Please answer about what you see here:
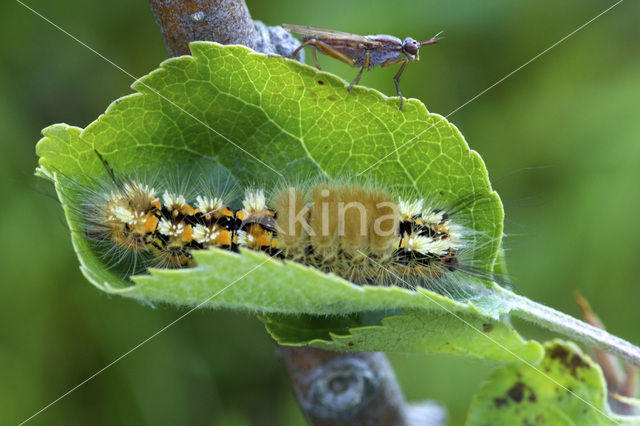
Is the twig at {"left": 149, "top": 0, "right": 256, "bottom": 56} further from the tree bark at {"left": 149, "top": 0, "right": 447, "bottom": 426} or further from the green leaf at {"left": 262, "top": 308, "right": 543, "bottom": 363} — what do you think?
the green leaf at {"left": 262, "top": 308, "right": 543, "bottom": 363}

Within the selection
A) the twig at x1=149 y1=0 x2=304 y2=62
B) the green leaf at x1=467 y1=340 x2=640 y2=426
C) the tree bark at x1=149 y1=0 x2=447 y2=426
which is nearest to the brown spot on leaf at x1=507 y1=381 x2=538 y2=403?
the green leaf at x1=467 y1=340 x2=640 y2=426

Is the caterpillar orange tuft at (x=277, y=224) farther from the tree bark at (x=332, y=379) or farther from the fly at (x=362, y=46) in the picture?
the fly at (x=362, y=46)

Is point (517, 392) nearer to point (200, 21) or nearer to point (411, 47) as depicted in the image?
point (411, 47)

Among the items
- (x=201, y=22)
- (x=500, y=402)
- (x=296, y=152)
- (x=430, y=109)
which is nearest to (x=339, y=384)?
(x=500, y=402)

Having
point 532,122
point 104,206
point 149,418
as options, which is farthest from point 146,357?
point 532,122

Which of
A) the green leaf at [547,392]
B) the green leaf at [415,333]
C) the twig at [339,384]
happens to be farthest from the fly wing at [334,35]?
the green leaf at [547,392]

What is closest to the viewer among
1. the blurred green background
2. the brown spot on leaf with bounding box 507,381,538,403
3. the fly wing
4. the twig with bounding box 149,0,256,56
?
the twig with bounding box 149,0,256,56
